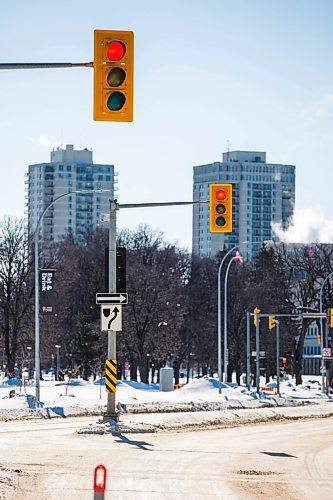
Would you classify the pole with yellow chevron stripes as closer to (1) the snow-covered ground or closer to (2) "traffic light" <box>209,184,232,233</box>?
(2) "traffic light" <box>209,184,232,233</box>

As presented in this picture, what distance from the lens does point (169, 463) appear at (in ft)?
72.5

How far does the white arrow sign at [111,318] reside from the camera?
29641 millimetres

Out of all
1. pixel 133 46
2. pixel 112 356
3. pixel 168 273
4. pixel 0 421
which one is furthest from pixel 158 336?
pixel 133 46

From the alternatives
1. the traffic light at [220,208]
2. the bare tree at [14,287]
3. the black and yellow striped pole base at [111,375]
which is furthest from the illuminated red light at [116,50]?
the bare tree at [14,287]

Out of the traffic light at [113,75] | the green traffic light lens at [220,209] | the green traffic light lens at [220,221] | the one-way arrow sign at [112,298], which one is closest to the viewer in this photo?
the traffic light at [113,75]

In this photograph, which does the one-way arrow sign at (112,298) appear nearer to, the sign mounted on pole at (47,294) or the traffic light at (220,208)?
the traffic light at (220,208)

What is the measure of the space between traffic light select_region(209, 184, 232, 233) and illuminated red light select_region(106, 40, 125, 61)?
13.4 meters

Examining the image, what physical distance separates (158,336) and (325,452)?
61.3m

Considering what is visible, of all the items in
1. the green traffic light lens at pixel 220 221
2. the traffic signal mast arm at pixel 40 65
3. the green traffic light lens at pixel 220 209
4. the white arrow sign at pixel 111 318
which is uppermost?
the traffic signal mast arm at pixel 40 65

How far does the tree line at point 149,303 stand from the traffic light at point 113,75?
64289 mm

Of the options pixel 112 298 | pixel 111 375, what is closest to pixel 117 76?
pixel 112 298

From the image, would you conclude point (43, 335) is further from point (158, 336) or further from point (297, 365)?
point (297, 365)

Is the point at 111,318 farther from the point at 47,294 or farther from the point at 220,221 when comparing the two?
the point at 47,294

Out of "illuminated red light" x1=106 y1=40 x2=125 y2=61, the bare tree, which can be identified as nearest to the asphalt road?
"illuminated red light" x1=106 y1=40 x2=125 y2=61
